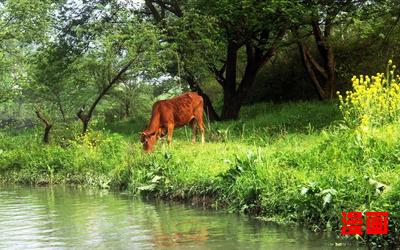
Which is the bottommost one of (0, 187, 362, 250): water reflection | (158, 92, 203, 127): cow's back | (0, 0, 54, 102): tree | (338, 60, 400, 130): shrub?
(0, 187, 362, 250): water reflection

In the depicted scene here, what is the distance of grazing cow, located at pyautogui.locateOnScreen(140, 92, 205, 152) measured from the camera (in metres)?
15.2

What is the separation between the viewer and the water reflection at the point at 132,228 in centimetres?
732

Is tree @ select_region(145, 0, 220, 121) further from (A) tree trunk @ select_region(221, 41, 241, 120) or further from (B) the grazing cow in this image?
(B) the grazing cow

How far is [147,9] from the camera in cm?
2427

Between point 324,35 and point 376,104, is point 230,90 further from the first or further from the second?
point 376,104

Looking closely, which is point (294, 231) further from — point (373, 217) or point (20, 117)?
point (20, 117)

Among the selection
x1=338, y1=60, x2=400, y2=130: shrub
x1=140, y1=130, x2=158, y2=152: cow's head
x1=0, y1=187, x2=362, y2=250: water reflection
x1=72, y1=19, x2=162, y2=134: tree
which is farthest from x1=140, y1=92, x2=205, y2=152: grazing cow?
x1=338, y1=60, x2=400, y2=130: shrub

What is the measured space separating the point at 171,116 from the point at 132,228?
799cm

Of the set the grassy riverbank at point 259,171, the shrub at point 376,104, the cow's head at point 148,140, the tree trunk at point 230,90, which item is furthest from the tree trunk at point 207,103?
the shrub at point 376,104

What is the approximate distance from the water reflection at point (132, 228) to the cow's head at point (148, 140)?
8.47 ft

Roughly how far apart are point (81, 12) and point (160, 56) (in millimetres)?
5150

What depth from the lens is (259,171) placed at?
921 cm

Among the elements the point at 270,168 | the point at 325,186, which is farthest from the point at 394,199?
the point at 270,168

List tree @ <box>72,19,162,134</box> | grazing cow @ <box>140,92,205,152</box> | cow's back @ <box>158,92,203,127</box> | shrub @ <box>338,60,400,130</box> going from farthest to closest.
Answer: tree @ <box>72,19,162,134</box> → cow's back @ <box>158,92,203,127</box> → grazing cow @ <box>140,92,205,152</box> → shrub @ <box>338,60,400,130</box>
